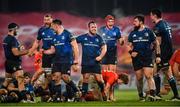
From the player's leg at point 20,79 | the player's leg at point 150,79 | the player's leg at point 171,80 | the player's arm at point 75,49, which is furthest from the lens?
the player's leg at point 171,80

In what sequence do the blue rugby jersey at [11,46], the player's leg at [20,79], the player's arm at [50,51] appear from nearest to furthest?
the player's leg at [20,79] < the blue rugby jersey at [11,46] < the player's arm at [50,51]

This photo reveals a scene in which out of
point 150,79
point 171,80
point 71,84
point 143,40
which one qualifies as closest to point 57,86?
point 71,84

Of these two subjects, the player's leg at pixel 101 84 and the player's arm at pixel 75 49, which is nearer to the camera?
the player's arm at pixel 75 49

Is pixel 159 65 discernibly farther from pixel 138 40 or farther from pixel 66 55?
pixel 66 55

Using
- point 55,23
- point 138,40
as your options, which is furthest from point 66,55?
point 138,40

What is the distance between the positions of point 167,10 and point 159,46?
6732 mm

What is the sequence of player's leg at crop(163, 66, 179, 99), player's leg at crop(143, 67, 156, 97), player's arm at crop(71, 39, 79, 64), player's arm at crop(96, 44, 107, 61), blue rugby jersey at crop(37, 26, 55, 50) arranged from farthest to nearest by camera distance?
blue rugby jersey at crop(37, 26, 55, 50), player's arm at crop(96, 44, 107, 61), player's leg at crop(163, 66, 179, 99), player's arm at crop(71, 39, 79, 64), player's leg at crop(143, 67, 156, 97)

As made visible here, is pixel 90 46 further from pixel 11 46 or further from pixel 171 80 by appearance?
pixel 171 80

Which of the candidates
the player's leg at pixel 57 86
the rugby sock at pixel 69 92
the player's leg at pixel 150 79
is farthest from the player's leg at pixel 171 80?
the player's leg at pixel 57 86

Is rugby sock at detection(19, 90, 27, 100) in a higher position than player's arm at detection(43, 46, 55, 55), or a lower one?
lower

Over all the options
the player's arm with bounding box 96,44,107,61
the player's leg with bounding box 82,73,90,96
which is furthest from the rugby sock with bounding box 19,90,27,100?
the player's arm with bounding box 96,44,107,61

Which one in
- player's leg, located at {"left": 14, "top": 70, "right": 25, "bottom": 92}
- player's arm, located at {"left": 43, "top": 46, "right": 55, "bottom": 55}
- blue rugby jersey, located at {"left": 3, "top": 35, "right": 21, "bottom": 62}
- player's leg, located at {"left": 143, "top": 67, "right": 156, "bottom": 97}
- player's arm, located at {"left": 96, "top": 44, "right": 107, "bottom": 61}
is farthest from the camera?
player's arm, located at {"left": 43, "top": 46, "right": 55, "bottom": 55}

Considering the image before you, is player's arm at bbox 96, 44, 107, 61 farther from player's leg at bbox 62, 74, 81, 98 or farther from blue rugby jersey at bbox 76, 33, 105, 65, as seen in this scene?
player's leg at bbox 62, 74, 81, 98

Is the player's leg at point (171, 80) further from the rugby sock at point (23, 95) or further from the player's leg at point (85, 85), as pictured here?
the rugby sock at point (23, 95)
